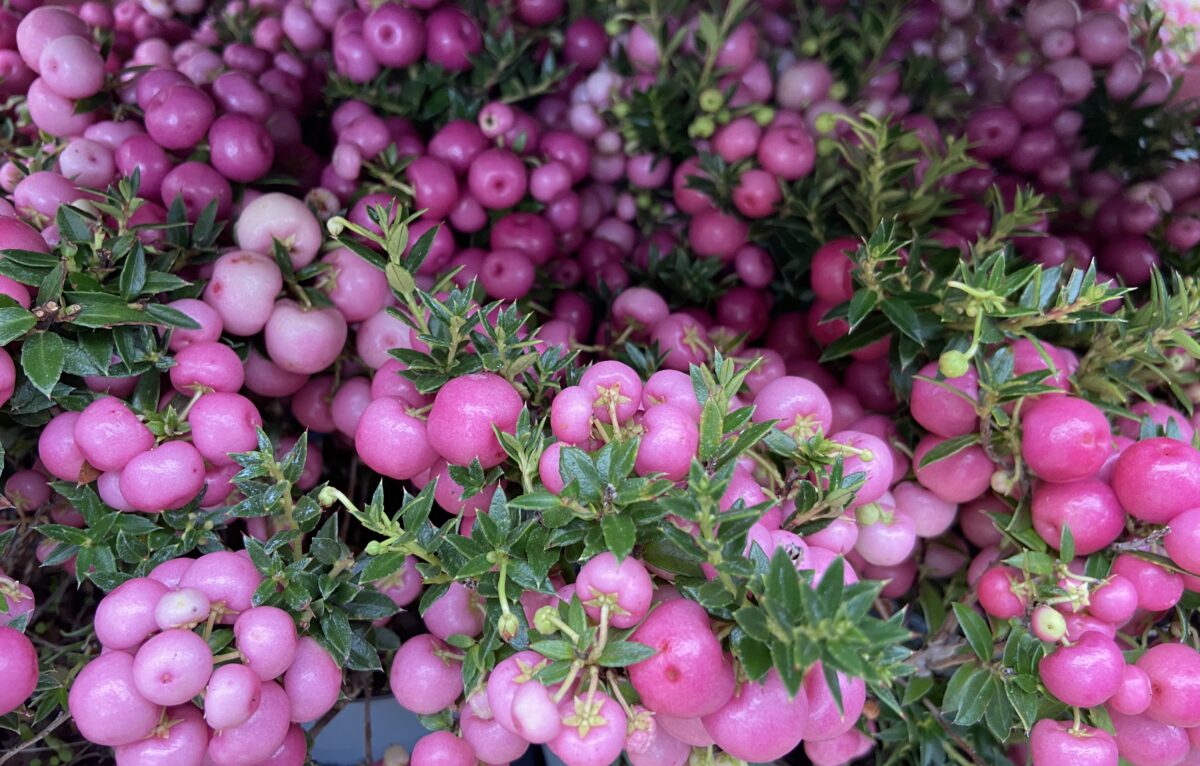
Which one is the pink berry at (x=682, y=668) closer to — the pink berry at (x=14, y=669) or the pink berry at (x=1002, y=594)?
the pink berry at (x=1002, y=594)

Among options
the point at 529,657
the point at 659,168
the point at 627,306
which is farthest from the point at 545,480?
the point at 659,168

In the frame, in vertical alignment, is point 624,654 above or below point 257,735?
above

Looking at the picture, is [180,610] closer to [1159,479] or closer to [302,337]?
[302,337]

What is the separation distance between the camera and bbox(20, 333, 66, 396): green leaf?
62 centimetres

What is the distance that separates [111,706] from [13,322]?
33 cm

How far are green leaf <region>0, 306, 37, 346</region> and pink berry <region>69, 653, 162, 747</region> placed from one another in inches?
11.3

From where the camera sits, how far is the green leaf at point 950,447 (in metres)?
0.73

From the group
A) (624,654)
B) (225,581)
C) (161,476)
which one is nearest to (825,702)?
(624,654)

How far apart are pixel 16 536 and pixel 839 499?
2.67 ft

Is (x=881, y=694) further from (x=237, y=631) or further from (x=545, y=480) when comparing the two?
(x=237, y=631)

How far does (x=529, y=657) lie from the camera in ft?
1.81

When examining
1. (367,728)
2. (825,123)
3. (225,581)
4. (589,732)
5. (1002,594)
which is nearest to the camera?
(589,732)

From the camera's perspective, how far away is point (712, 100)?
111cm

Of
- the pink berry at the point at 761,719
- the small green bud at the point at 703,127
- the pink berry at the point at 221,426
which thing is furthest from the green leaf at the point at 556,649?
the small green bud at the point at 703,127
